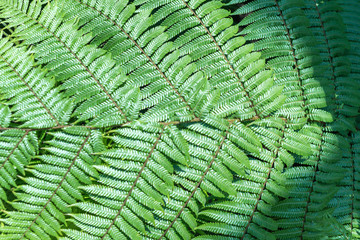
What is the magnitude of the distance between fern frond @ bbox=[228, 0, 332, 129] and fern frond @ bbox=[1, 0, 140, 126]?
3.50ft

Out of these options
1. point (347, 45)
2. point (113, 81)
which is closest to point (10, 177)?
point (113, 81)

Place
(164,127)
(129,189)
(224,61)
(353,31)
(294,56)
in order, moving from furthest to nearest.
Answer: (353,31) < (294,56) < (224,61) < (164,127) < (129,189)

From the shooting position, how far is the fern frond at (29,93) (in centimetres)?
192

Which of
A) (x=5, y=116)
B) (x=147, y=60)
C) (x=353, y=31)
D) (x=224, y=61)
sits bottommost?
(x=5, y=116)

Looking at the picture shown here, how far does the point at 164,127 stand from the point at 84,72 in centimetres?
69

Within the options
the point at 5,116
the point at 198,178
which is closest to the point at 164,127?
the point at 198,178

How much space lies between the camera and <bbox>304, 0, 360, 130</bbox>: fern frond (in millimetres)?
2238

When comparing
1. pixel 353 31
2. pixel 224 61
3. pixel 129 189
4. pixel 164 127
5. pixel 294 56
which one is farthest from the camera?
pixel 353 31

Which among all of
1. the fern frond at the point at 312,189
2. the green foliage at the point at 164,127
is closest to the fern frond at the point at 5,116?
the green foliage at the point at 164,127

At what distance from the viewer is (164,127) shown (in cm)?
195

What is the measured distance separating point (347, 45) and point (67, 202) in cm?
244

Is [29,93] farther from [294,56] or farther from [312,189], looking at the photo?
[312,189]

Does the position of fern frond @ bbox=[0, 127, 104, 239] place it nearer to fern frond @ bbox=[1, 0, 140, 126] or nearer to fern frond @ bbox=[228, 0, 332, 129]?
fern frond @ bbox=[1, 0, 140, 126]

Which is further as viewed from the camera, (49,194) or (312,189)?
(312,189)
